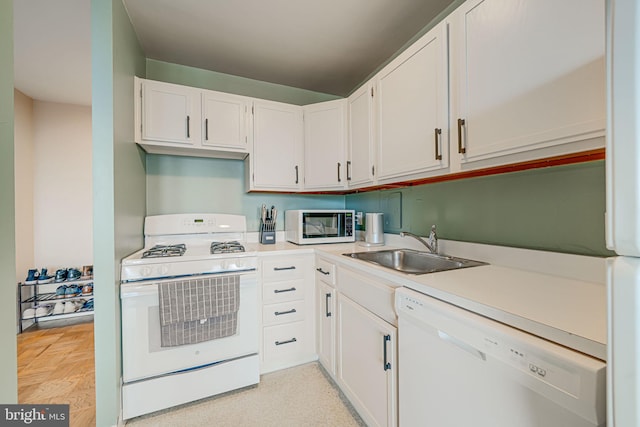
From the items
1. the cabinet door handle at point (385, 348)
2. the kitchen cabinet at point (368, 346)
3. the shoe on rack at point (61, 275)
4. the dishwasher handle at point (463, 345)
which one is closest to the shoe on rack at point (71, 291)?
the shoe on rack at point (61, 275)

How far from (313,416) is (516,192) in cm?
170

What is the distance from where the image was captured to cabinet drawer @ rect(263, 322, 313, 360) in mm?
1900

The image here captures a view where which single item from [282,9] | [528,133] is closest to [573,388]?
[528,133]

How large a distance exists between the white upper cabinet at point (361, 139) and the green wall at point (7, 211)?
1727mm

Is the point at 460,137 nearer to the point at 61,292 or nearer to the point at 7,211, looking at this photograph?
the point at 7,211

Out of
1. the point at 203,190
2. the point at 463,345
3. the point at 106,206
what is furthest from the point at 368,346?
the point at 203,190

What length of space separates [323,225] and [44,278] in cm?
323

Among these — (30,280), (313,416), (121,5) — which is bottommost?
(313,416)

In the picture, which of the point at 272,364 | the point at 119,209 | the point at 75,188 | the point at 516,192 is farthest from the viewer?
the point at 75,188

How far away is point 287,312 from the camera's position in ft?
6.41

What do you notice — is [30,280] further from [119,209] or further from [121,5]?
[121,5]

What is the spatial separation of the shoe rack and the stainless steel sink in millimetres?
3324

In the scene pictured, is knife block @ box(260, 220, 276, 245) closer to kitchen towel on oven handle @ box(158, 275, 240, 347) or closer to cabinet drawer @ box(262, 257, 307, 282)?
cabinet drawer @ box(262, 257, 307, 282)

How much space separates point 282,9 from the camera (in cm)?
168
